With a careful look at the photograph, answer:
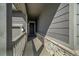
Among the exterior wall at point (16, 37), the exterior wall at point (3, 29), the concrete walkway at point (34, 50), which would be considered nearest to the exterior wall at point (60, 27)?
the concrete walkway at point (34, 50)

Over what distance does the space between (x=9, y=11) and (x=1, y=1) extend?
0.13 m

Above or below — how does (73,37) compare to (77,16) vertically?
below

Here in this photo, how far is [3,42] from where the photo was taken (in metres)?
0.93

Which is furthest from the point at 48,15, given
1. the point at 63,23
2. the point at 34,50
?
the point at 63,23

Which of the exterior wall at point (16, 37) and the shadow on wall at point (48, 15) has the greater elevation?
the shadow on wall at point (48, 15)

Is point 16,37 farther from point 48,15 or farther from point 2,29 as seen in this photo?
point 48,15

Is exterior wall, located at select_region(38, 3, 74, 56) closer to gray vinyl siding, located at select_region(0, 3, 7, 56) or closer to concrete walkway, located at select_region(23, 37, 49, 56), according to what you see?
concrete walkway, located at select_region(23, 37, 49, 56)

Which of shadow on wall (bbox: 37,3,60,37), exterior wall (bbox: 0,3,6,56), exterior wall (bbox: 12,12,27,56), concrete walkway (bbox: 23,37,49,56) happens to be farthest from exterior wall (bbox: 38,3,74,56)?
exterior wall (bbox: 0,3,6,56)

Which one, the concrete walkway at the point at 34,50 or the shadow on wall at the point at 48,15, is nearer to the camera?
the concrete walkway at the point at 34,50

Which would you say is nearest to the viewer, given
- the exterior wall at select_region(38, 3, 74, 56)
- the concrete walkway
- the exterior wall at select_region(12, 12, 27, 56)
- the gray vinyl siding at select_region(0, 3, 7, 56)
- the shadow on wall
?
the gray vinyl siding at select_region(0, 3, 7, 56)

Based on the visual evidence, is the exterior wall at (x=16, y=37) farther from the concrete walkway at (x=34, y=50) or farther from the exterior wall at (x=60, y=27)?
the exterior wall at (x=60, y=27)

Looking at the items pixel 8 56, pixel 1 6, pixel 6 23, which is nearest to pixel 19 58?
pixel 8 56

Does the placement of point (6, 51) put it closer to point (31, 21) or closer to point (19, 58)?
point (19, 58)

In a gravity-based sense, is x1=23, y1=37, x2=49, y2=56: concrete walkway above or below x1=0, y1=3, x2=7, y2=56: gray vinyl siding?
below
